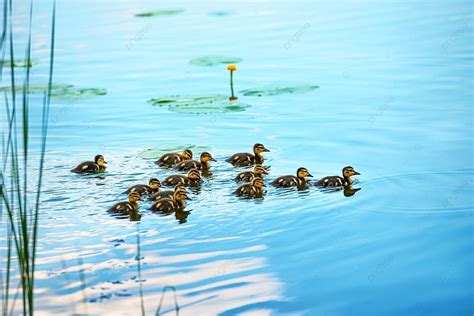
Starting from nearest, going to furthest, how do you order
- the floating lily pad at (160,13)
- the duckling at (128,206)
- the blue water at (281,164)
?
the blue water at (281,164) < the duckling at (128,206) < the floating lily pad at (160,13)

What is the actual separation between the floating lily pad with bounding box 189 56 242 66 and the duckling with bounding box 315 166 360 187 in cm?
490

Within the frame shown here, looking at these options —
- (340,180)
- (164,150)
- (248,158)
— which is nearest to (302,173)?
(340,180)

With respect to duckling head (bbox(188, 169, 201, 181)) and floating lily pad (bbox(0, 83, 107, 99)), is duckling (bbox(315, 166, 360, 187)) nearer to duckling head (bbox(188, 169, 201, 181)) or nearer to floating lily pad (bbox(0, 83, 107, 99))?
duckling head (bbox(188, 169, 201, 181))

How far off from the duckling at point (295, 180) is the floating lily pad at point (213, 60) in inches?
189

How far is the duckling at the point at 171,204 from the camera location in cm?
747

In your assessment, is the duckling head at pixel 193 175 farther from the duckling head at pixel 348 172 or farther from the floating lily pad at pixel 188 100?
the floating lily pad at pixel 188 100

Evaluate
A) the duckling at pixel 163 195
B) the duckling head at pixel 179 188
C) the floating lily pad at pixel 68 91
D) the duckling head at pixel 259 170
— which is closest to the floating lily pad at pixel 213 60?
the floating lily pad at pixel 68 91

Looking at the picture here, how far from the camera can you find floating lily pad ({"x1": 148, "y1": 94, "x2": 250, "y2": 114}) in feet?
33.7

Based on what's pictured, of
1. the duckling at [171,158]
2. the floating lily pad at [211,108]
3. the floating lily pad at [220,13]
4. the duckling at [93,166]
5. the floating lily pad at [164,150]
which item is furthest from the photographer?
the floating lily pad at [220,13]

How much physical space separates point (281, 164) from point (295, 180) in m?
0.78

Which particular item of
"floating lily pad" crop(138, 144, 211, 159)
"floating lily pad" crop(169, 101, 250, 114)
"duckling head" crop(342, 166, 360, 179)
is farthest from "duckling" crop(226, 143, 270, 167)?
"floating lily pad" crop(169, 101, 250, 114)

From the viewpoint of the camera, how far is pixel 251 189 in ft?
25.3

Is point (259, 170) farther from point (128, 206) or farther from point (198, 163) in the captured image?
point (128, 206)

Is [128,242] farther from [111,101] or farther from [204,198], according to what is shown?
[111,101]
